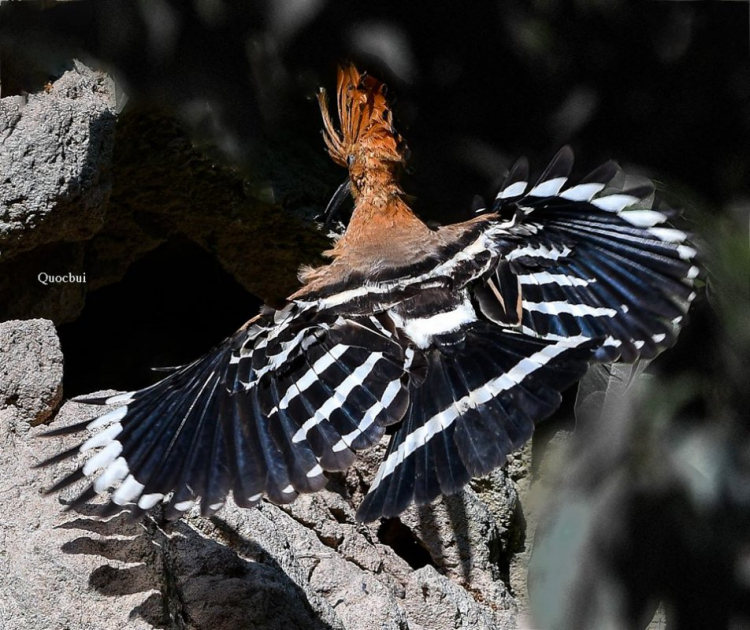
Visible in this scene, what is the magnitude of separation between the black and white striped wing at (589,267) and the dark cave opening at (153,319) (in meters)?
1.05

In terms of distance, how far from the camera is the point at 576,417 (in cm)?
330

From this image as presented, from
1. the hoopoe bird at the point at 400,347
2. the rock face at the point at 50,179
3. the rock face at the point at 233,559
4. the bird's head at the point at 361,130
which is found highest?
the bird's head at the point at 361,130

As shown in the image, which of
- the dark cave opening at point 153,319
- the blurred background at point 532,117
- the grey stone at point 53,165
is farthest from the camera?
the dark cave opening at point 153,319

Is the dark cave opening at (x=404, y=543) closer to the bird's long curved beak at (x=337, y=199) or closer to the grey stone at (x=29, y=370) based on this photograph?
the bird's long curved beak at (x=337, y=199)

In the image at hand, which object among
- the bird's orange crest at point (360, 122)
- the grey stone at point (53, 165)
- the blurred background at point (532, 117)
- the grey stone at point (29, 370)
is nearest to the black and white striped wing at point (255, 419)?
the grey stone at point (29, 370)

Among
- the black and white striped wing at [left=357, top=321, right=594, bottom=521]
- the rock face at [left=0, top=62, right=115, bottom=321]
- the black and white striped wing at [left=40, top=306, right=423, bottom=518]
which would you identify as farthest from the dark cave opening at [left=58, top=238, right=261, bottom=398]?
the black and white striped wing at [left=357, top=321, right=594, bottom=521]

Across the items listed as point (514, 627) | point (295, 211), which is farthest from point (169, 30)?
point (514, 627)

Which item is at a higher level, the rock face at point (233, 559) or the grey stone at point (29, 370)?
the grey stone at point (29, 370)

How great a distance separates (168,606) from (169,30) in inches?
62.0

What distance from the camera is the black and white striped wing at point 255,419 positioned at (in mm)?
2164

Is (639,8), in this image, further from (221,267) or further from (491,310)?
(221,267)

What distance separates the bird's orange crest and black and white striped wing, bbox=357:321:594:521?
74 cm

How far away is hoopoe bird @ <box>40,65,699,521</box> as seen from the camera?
221 centimetres

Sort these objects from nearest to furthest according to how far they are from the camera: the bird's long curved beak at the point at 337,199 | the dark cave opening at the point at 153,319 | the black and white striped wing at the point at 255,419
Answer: the black and white striped wing at the point at 255,419 < the bird's long curved beak at the point at 337,199 < the dark cave opening at the point at 153,319
